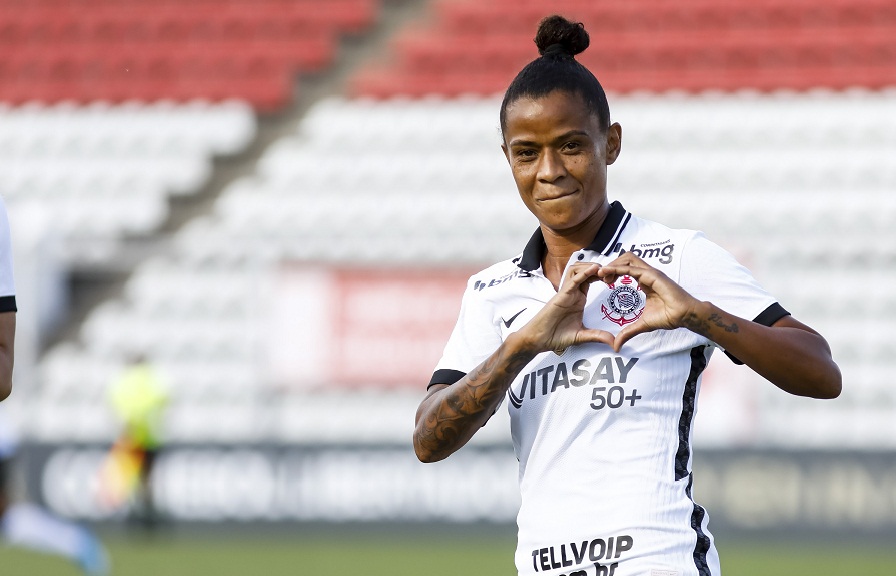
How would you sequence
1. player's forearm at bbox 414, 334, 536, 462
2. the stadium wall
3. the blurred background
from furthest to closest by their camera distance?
the blurred background → the stadium wall → player's forearm at bbox 414, 334, 536, 462

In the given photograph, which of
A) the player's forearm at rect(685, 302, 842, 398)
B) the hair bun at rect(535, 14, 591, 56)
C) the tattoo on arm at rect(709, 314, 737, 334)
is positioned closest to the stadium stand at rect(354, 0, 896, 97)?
the hair bun at rect(535, 14, 591, 56)

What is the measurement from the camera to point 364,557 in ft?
37.3

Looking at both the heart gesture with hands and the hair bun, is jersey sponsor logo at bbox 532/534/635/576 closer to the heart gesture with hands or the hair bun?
the heart gesture with hands

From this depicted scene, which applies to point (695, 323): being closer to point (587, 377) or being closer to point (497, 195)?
point (587, 377)

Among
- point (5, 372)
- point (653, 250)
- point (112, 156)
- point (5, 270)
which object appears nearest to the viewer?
point (653, 250)

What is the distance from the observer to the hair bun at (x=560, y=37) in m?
2.95

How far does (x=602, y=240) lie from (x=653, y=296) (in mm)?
300

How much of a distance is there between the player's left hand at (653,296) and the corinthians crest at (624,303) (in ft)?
0.49

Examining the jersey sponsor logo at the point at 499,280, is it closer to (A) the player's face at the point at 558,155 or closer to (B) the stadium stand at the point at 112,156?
(A) the player's face at the point at 558,155

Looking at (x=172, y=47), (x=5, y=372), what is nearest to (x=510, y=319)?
(x=5, y=372)

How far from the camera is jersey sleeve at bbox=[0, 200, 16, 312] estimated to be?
345 cm

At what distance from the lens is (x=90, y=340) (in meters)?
15.3

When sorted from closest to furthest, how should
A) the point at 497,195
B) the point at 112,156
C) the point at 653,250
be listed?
1. the point at 653,250
2. the point at 497,195
3. the point at 112,156

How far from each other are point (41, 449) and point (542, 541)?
37.5 feet
